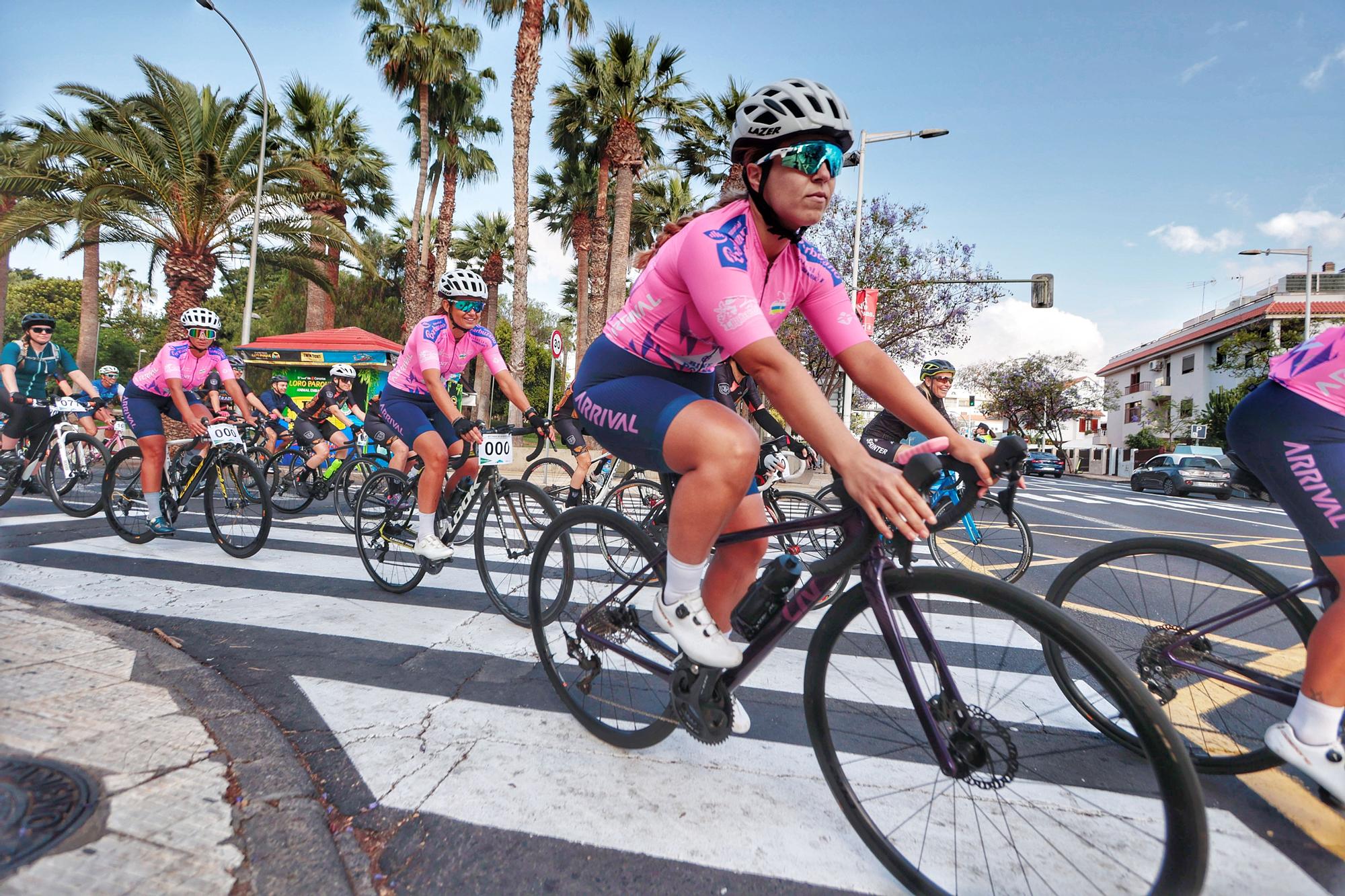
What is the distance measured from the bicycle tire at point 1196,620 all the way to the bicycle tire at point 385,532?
3.75 metres

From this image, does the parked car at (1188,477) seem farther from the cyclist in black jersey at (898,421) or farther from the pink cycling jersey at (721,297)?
the pink cycling jersey at (721,297)

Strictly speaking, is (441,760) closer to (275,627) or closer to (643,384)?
(643,384)

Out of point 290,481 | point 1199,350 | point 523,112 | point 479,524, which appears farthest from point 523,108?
point 1199,350

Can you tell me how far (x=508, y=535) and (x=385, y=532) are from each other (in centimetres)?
111

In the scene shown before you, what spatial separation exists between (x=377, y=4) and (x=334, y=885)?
26.4 meters

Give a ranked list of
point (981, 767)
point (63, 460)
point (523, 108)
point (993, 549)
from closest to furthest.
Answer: point (981, 767)
point (993, 549)
point (63, 460)
point (523, 108)

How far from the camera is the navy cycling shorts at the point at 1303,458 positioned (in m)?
2.12

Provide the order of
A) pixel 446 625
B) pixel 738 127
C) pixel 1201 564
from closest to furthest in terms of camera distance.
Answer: pixel 738 127 → pixel 1201 564 → pixel 446 625

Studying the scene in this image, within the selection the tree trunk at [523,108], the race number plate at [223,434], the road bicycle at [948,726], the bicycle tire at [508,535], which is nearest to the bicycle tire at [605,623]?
the road bicycle at [948,726]

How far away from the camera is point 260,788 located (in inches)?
80.1

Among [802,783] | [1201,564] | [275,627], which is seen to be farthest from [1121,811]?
[275,627]

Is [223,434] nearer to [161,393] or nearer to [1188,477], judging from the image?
[161,393]

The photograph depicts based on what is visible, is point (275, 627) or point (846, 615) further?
point (275, 627)

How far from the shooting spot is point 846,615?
71.9 inches
